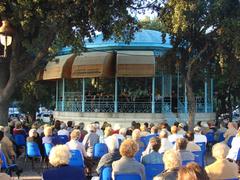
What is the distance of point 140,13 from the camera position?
19125mm

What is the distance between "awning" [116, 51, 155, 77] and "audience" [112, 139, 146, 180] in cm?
1845

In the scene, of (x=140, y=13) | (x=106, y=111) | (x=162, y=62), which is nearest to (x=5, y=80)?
(x=140, y=13)

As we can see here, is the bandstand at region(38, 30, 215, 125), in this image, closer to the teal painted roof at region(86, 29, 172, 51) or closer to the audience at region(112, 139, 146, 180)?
the teal painted roof at region(86, 29, 172, 51)

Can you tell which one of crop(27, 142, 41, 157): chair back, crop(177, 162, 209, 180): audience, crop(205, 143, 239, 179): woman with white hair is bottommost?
crop(27, 142, 41, 157): chair back

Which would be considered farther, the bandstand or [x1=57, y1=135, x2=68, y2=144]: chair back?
the bandstand

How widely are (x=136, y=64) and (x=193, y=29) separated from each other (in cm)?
544

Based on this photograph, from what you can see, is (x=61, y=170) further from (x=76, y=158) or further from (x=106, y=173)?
(x=76, y=158)

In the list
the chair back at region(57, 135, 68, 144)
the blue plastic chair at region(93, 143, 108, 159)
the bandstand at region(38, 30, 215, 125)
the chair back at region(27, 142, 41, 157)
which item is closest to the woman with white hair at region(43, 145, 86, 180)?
the blue plastic chair at region(93, 143, 108, 159)

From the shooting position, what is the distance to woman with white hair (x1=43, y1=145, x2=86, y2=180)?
638 centimetres

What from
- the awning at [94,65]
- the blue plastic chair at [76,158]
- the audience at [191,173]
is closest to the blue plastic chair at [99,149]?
the blue plastic chair at [76,158]

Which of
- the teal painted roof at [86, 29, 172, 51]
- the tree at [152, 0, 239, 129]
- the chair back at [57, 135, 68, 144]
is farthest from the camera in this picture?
the teal painted roof at [86, 29, 172, 51]

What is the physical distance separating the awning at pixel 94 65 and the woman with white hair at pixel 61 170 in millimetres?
20296

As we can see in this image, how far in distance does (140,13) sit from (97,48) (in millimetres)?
9654

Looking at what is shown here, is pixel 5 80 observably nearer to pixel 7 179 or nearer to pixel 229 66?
pixel 229 66
